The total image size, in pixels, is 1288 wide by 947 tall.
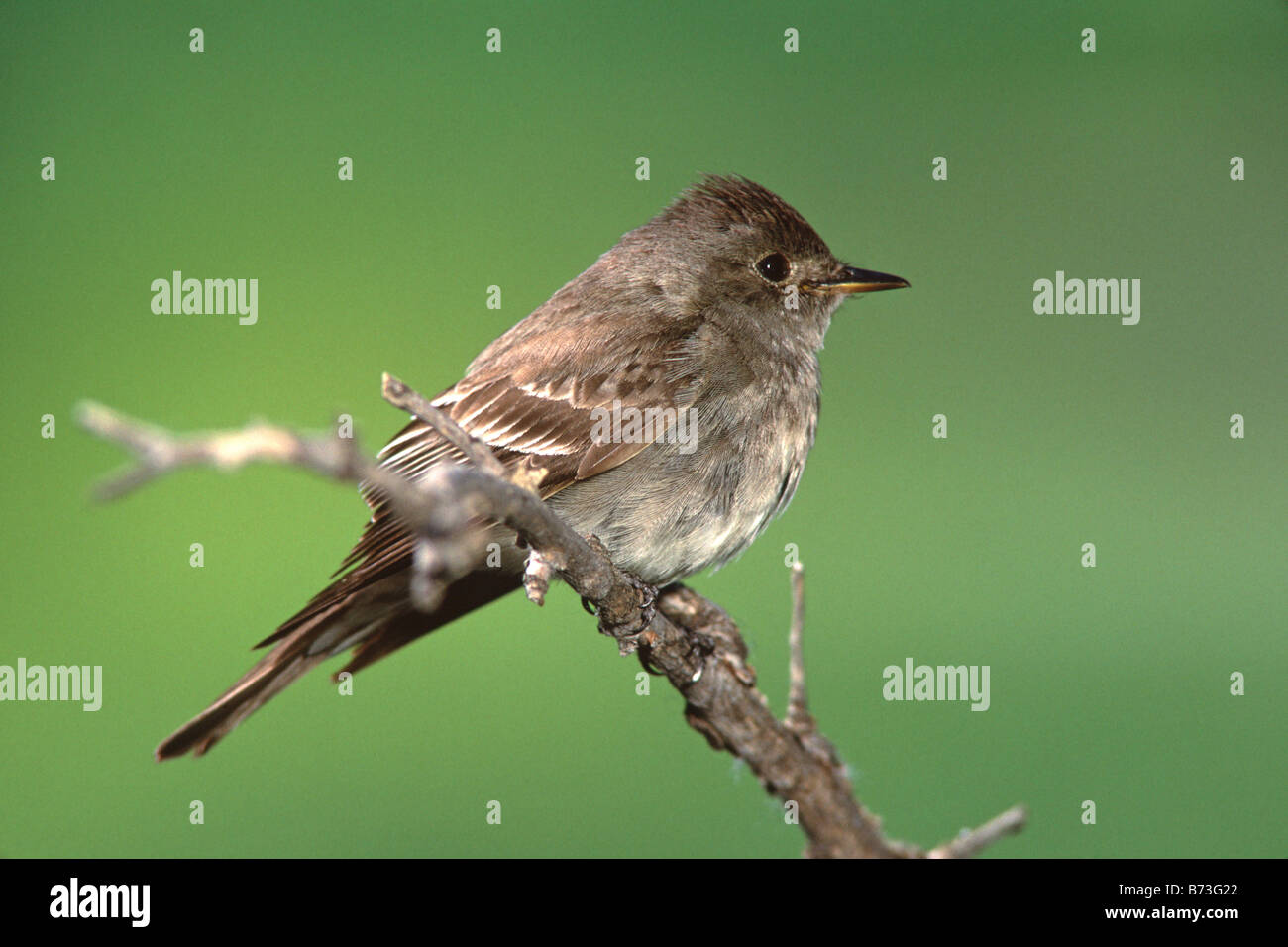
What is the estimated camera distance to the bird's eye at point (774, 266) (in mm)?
5301

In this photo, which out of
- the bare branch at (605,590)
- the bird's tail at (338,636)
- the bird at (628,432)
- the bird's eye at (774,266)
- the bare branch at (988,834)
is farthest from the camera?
the bird's eye at (774,266)

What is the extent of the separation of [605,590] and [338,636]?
65.4 inches

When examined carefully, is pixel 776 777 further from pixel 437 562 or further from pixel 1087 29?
pixel 1087 29

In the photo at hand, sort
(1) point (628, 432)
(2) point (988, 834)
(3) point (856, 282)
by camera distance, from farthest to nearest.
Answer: (3) point (856, 282), (1) point (628, 432), (2) point (988, 834)

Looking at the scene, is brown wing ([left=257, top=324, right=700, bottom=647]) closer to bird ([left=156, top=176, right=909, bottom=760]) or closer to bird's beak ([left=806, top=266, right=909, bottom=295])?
bird ([left=156, top=176, right=909, bottom=760])

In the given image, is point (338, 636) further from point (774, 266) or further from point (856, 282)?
point (856, 282)

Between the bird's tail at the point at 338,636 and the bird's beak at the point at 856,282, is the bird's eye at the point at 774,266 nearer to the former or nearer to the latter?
the bird's beak at the point at 856,282

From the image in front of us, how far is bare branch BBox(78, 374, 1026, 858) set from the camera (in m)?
1.59

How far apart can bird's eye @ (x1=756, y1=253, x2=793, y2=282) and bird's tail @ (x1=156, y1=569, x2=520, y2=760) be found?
68.7 inches

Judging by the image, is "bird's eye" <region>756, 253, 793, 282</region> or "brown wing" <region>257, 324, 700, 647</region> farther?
"bird's eye" <region>756, 253, 793, 282</region>

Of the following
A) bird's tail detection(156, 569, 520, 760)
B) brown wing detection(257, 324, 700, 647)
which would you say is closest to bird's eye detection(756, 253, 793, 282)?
brown wing detection(257, 324, 700, 647)

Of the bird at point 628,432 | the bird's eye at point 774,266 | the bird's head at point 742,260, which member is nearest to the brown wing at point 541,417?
the bird at point 628,432

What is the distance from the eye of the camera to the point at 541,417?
4.63m

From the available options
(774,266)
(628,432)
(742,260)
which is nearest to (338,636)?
(628,432)
